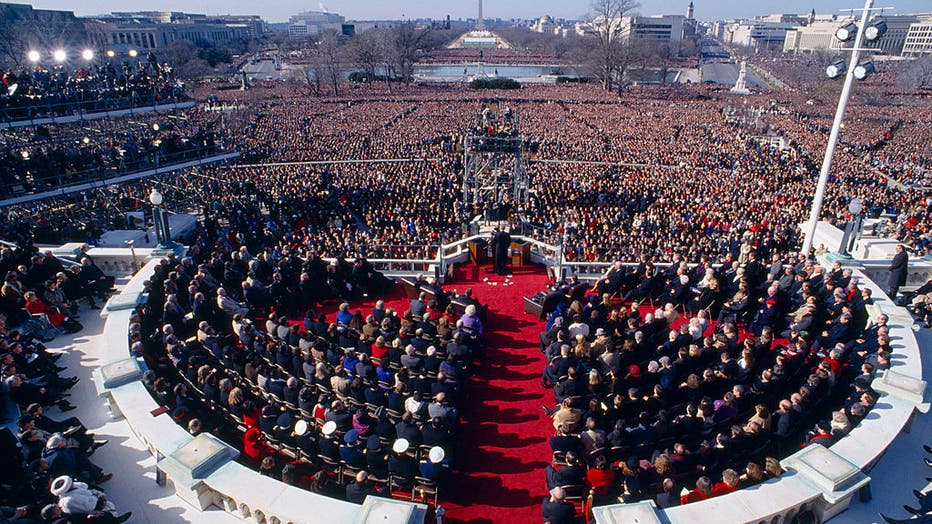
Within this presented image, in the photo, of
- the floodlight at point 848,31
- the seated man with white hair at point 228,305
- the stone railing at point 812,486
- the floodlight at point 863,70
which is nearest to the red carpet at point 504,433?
the stone railing at point 812,486

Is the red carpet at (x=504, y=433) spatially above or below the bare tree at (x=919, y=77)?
below

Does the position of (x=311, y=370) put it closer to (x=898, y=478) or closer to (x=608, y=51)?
(x=898, y=478)

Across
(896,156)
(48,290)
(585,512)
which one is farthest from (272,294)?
(896,156)

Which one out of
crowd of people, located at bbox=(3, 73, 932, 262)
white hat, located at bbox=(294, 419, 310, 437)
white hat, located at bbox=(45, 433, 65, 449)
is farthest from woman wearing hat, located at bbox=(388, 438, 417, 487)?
crowd of people, located at bbox=(3, 73, 932, 262)

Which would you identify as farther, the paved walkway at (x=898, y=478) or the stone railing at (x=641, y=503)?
the paved walkway at (x=898, y=478)

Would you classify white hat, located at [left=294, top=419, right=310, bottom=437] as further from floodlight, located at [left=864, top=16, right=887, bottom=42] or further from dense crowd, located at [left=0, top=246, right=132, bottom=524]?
floodlight, located at [left=864, top=16, right=887, bottom=42]

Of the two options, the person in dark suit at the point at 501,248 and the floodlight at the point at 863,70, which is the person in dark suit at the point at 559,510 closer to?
the person in dark suit at the point at 501,248
